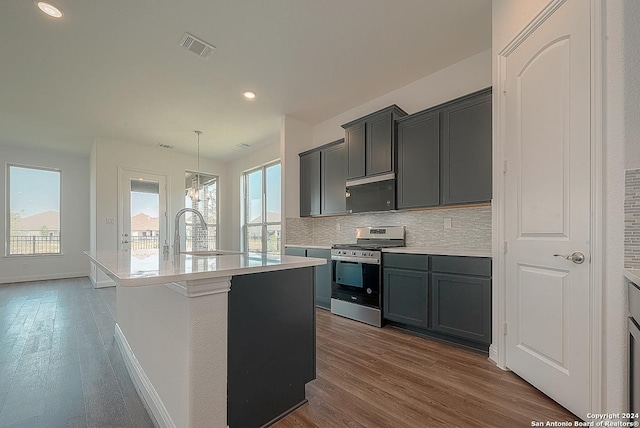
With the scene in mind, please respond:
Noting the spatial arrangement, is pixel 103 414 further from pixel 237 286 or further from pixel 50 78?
pixel 50 78

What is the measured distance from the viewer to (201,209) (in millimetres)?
6855

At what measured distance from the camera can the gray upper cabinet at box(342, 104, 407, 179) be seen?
3.24 meters

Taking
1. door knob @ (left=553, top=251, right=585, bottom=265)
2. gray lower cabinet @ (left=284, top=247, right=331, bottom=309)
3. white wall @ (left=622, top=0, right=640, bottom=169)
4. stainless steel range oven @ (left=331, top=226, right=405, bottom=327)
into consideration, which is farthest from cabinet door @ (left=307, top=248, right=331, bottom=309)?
white wall @ (left=622, top=0, right=640, bottom=169)

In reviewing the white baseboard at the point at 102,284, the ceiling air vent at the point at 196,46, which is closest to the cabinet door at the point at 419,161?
the ceiling air vent at the point at 196,46

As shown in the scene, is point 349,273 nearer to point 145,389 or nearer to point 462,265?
point 462,265

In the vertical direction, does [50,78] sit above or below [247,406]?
above

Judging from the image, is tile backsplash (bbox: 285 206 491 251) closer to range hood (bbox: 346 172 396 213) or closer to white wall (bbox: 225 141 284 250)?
range hood (bbox: 346 172 396 213)

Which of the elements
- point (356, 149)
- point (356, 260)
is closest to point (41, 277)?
point (356, 260)

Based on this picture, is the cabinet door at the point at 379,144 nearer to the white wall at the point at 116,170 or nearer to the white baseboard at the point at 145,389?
the white baseboard at the point at 145,389

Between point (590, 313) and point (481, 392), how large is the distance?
0.80 metres

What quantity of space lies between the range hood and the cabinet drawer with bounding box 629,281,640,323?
212 cm

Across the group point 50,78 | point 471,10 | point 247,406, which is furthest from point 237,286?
point 50,78

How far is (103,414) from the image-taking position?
62.0 inches

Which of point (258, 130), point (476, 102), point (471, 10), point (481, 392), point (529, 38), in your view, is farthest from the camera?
point (258, 130)
